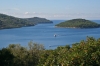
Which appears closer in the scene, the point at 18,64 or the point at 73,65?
the point at 73,65

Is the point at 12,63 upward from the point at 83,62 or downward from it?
downward

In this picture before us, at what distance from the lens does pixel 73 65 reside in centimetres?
977

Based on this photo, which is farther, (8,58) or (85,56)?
(8,58)

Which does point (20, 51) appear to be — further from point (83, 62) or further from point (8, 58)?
point (83, 62)

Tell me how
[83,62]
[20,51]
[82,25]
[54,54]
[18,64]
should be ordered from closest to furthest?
[83,62] → [54,54] → [18,64] → [20,51] → [82,25]

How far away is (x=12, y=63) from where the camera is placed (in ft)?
71.2

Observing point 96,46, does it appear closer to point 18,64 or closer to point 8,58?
point 8,58

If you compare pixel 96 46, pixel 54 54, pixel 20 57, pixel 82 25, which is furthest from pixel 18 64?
pixel 82 25

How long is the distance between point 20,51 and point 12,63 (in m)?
4.98

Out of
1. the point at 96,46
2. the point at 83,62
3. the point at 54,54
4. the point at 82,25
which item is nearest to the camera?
the point at 83,62

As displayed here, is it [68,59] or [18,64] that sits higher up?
[68,59]

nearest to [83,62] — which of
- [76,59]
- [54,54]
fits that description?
[76,59]

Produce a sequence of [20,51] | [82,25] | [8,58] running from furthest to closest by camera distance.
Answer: [82,25] < [20,51] < [8,58]

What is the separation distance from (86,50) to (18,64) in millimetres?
14710
